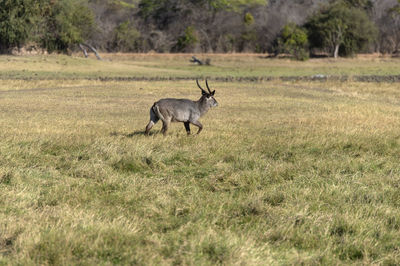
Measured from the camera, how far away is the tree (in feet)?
229

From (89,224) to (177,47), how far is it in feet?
265

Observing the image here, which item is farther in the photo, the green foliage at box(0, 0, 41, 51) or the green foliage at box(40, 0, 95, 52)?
the green foliage at box(40, 0, 95, 52)

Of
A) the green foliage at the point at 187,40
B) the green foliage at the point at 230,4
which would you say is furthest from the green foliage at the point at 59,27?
the green foliage at the point at 230,4

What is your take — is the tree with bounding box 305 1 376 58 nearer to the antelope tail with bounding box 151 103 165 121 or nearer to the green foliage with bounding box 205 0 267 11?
the green foliage with bounding box 205 0 267 11

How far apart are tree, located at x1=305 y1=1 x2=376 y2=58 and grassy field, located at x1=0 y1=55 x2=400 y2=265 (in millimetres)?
56842

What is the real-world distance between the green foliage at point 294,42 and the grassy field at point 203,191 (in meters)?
54.4

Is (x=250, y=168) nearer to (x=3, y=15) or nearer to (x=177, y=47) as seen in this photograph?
(x=3, y=15)

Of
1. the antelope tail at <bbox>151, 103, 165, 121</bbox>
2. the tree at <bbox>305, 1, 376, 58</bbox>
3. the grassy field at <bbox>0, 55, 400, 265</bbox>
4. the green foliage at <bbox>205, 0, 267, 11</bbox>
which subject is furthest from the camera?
the green foliage at <bbox>205, 0, 267, 11</bbox>

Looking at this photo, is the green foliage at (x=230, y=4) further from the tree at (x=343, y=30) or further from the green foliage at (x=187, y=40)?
the tree at (x=343, y=30)

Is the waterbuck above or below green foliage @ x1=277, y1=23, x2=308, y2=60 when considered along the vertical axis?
Answer: below

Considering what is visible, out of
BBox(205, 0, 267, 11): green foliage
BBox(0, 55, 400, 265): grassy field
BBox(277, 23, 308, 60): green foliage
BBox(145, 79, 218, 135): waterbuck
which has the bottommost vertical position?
BBox(0, 55, 400, 265): grassy field

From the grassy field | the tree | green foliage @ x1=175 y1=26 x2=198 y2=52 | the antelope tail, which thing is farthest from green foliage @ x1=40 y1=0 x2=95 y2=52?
the antelope tail

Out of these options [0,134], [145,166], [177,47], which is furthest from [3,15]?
[145,166]

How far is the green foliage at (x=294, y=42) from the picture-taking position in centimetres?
6918
